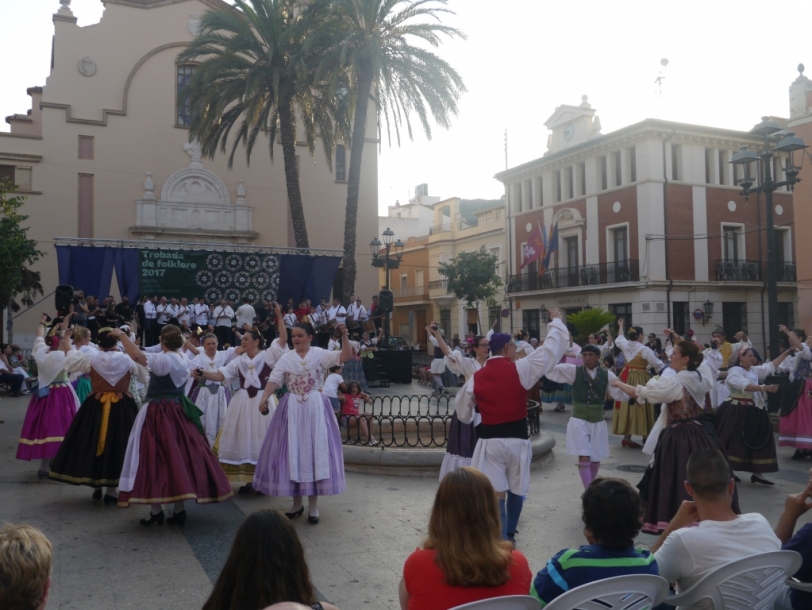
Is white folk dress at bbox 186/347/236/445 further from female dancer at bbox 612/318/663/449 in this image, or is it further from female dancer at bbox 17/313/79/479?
female dancer at bbox 612/318/663/449

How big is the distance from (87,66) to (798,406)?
94.7 ft

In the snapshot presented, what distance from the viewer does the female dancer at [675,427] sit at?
6211mm

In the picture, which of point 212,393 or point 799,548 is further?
point 212,393

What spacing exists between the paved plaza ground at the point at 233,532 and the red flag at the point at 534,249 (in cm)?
2773

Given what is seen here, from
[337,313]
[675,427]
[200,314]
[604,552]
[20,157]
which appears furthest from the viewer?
[20,157]

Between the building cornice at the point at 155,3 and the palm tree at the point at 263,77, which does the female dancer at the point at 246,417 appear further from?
the building cornice at the point at 155,3

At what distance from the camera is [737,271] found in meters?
34.2

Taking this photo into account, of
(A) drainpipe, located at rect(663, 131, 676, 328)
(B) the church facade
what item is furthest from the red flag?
(B) the church facade

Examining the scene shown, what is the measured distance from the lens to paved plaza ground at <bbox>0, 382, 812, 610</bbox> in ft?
17.0

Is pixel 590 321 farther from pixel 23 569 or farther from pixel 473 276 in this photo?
pixel 23 569

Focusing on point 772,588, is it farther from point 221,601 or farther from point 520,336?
point 520,336

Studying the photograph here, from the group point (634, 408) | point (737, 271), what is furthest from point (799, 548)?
point (737, 271)

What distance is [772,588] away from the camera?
3.18 meters

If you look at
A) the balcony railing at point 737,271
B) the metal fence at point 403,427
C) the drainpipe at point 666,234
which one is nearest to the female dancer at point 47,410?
the metal fence at point 403,427
